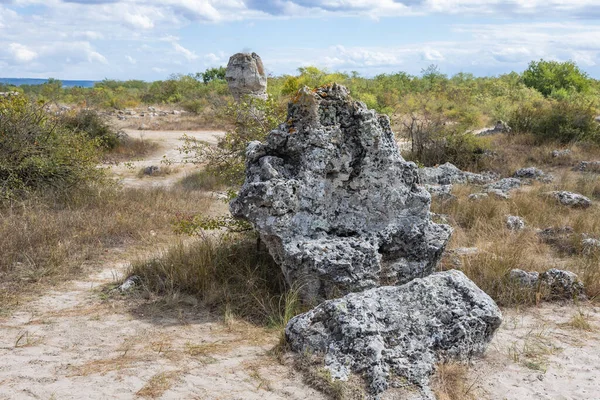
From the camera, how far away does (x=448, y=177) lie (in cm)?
1184

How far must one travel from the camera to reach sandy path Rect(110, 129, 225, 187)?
1266 centimetres

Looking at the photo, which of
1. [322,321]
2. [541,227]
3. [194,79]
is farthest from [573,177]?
[194,79]

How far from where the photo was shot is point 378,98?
30.0 meters

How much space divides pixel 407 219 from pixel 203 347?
220 cm

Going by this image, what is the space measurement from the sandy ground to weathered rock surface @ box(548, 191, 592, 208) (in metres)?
4.51

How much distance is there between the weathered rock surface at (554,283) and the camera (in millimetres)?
5441

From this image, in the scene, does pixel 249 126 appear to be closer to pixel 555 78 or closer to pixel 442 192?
pixel 442 192

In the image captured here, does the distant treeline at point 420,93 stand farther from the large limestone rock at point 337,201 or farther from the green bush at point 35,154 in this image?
the large limestone rock at point 337,201

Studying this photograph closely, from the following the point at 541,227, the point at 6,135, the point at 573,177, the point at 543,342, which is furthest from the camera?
the point at 573,177

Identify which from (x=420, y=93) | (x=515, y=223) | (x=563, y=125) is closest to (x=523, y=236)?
(x=515, y=223)

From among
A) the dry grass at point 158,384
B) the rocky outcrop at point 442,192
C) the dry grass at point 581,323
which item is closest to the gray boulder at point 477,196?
the rocky outcrop at point 442,192

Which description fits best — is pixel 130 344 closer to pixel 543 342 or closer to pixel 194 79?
pixel 543 342

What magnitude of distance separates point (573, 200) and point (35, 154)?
8763 mm

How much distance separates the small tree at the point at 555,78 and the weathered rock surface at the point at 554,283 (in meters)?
26.5
